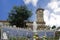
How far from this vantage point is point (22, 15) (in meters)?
38.4

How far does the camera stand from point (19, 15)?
38.1m

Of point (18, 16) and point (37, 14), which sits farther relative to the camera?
point (37, 14)

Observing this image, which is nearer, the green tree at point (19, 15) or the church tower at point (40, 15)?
the green tree at point (19, 15)

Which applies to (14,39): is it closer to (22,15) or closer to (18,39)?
(18,39)

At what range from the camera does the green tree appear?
122 ft

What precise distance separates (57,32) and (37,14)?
1764 cm

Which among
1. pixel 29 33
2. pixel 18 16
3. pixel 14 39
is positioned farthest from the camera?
pixel 18 16

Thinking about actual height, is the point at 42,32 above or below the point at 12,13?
below

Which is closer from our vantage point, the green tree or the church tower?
the green tree

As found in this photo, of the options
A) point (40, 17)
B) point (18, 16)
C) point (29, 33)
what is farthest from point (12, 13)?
point (29, 33)

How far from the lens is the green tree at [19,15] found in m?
37.1

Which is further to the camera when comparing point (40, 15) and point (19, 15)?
point (40, 15)

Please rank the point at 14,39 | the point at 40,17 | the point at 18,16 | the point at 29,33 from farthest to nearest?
the point at 40,17, the point at 18,16, the point at 29,33, the point at 14,39

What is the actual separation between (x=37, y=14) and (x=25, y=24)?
5445 millimetres
